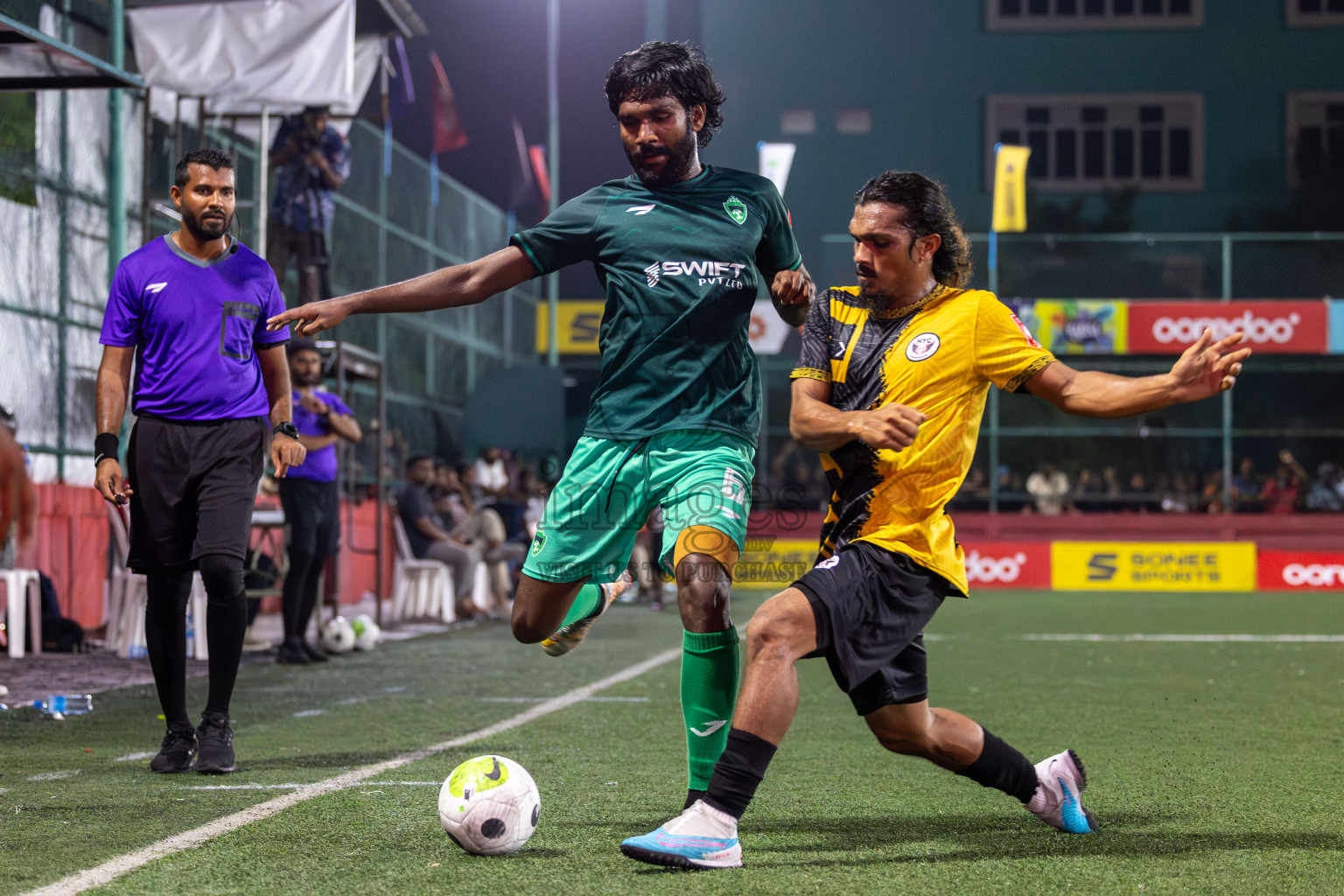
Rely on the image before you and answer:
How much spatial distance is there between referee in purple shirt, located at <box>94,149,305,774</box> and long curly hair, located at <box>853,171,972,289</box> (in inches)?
93.9

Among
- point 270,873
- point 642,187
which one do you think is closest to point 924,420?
point 642,187

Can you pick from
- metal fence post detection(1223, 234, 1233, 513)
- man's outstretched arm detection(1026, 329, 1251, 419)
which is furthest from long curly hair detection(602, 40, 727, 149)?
metal fence post detection(1223, 234, 1233, 513)

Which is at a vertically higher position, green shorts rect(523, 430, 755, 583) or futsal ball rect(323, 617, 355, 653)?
green shorts rect(523, 430, 755, 583)

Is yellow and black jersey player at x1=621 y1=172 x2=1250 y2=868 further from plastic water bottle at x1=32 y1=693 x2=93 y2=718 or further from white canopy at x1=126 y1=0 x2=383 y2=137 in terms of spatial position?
white canopy at x1=126 y1=0 x2=383 y2=137

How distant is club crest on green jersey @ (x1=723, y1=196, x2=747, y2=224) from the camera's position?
13.8ft

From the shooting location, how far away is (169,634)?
5270 mm

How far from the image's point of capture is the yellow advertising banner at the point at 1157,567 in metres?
22.2

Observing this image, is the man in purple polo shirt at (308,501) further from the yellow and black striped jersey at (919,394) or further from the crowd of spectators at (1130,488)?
the crowd of spectators at (1130,488)

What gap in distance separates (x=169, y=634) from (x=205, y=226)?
148 centimetres

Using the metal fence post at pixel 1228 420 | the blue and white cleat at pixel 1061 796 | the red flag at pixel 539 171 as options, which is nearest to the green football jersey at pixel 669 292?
the blue and white cleat at pixel 1061 796

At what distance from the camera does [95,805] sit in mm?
4430

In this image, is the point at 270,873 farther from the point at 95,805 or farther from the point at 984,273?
the point at 984,273

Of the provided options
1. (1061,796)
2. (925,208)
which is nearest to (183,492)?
(925,208)

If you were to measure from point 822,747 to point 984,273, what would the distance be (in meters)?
20.3
